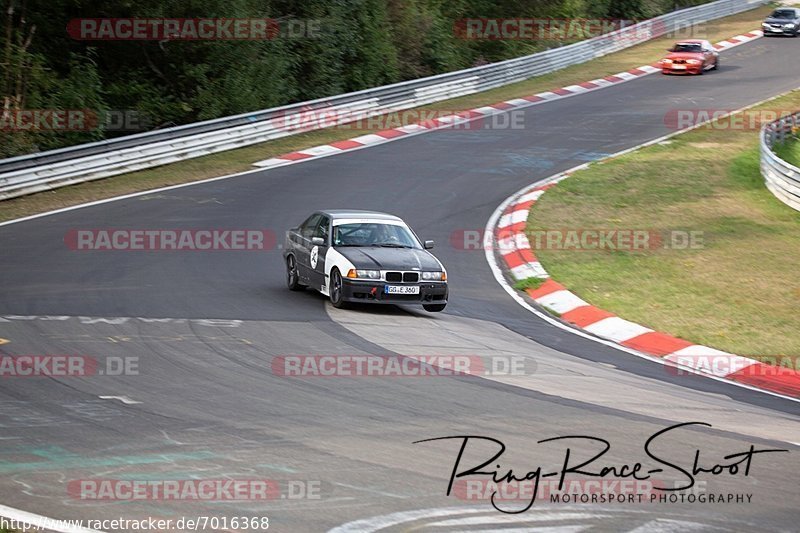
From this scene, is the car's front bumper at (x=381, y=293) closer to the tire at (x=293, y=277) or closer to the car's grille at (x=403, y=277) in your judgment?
the car's grille at (x=403, y=277)

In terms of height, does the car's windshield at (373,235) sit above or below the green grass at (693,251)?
above

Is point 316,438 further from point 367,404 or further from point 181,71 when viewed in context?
point 181,71

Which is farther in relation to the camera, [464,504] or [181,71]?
[181,71]

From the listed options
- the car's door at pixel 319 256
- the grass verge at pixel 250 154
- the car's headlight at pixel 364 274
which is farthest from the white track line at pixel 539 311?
the grass verge at pixel 250 154

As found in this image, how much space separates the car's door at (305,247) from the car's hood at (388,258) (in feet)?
2.40

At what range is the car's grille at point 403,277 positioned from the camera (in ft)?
46.1

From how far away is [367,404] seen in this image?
30.7ft

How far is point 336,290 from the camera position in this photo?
1423 cm

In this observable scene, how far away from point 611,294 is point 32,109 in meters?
18.2

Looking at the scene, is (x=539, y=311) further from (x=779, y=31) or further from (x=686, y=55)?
(x=779, y=31)

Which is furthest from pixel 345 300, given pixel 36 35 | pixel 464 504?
pixel 36 35

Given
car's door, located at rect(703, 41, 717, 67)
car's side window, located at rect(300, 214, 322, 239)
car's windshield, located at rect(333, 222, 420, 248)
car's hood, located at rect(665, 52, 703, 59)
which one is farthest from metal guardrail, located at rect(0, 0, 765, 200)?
car's windshield, located at rect(333, 222, 420, 248)

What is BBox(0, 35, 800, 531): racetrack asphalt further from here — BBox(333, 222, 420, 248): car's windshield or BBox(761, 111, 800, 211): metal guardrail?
BBox(761, 111, 800, 211): metal guardrail

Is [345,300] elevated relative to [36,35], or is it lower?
lower
